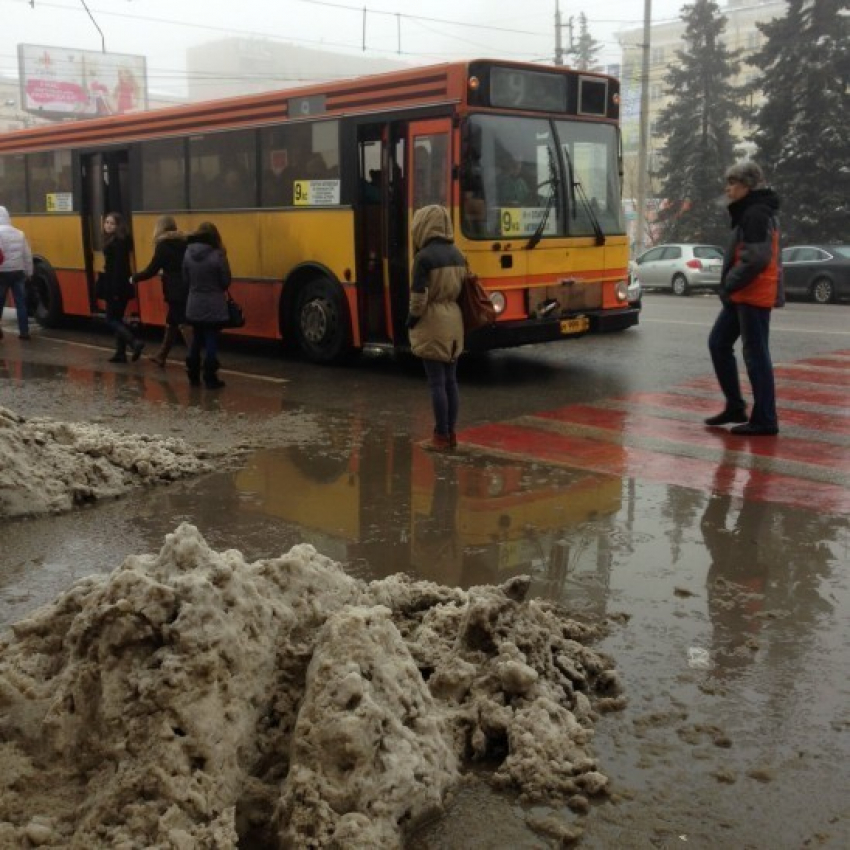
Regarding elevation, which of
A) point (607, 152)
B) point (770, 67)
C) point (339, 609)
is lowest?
point (339, 609)

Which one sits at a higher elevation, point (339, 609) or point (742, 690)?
point (339, 609)

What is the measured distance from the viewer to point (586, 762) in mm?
3559

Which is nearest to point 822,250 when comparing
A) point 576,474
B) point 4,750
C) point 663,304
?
point 663,304

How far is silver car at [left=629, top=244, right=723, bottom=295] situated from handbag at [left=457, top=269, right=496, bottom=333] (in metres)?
22.4

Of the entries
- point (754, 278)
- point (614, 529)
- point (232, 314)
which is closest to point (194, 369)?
point (232, 314)

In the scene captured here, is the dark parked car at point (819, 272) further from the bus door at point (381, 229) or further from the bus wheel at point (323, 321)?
the bus door at point (381, 229)

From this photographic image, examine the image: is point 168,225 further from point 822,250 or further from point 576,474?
point 822,250

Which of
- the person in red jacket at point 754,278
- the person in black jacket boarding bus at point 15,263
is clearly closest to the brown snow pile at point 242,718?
the person in red jacket at point 754,278

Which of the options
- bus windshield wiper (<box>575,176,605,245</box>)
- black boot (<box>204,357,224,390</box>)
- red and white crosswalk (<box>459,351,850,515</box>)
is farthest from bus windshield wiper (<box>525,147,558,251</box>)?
black boot (<box>204,357,224,390</box>)

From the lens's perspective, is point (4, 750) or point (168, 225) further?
point (168, 225)

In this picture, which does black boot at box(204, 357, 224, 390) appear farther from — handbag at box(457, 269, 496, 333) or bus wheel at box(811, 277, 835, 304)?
bus wheel at box(811, 277, 835, 304)

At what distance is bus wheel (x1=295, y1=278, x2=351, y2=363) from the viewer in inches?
504

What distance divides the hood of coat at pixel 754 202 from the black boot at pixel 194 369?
581 cm

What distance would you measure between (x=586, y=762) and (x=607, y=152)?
32.9ft
